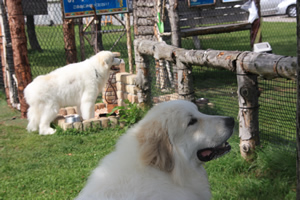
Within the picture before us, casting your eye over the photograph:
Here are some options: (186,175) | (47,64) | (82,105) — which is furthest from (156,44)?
(47,64)

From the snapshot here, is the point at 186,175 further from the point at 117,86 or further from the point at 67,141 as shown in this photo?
the point at 117,86

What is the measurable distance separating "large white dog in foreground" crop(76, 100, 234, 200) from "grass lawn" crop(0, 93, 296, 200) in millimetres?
1150

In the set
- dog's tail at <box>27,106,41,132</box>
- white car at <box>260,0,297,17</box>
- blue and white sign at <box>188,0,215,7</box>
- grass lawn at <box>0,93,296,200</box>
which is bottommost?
grass lawn at <box>0,93,296,200</box>

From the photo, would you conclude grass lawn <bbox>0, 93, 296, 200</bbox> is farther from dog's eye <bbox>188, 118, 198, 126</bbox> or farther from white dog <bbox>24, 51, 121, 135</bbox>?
dog's eye <bbox>188, 118, 198, 126</bbox>

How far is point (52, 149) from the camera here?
5.86m

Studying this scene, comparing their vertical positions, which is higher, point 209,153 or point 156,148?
point 156,148

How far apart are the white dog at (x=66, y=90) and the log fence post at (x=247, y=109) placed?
3.83 meters

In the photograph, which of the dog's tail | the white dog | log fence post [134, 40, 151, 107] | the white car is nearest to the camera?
log fence post [134, 40, 151, 107]

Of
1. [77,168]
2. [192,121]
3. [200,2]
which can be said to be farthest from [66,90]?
[200,2]

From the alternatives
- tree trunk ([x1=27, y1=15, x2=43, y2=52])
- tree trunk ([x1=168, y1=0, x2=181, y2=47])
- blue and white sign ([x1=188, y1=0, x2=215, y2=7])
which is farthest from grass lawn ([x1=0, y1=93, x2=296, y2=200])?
tree trunk ([x1=27, y1=15, x2=43, y2=52])

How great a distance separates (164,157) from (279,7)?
71.2 ft

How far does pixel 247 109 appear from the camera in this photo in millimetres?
3816

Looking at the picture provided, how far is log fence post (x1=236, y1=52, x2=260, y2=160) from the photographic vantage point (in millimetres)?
3721

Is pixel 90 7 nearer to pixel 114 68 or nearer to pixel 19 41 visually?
pixel 114 68
